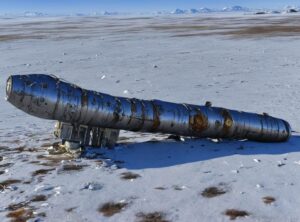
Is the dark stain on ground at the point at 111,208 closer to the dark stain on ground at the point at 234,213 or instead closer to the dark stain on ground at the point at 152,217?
the dark stain on ground at the point at 152,217

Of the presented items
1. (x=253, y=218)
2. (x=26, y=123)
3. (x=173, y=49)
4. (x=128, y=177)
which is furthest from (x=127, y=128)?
Result: (x=173, y=49)

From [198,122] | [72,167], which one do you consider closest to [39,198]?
[72,167]

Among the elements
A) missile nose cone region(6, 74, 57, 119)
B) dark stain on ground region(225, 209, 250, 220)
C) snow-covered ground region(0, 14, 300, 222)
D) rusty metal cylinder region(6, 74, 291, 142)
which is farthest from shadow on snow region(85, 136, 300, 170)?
dark stain on ground region(225, 209, 250, 220)

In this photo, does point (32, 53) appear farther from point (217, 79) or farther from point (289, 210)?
point (289, 210)

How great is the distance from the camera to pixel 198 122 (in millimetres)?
9859

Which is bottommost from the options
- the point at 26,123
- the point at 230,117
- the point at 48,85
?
the point at 26,123

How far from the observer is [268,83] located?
61.3 ft

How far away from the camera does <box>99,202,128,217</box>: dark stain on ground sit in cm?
666

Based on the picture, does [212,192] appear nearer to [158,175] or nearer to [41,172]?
[158,175]

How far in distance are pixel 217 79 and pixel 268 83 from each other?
7.20ft

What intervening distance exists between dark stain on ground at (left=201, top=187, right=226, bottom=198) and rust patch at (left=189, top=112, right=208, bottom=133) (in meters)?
2.51

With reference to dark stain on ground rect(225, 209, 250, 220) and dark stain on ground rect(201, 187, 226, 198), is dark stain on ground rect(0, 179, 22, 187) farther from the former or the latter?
dark stain on ground rect(225, 209, 250, 220)

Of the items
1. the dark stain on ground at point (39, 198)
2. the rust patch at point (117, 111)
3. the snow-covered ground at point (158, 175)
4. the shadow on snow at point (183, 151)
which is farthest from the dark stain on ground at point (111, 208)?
the rust patch at point (117, 111)

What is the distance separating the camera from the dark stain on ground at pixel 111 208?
666 centimetres
